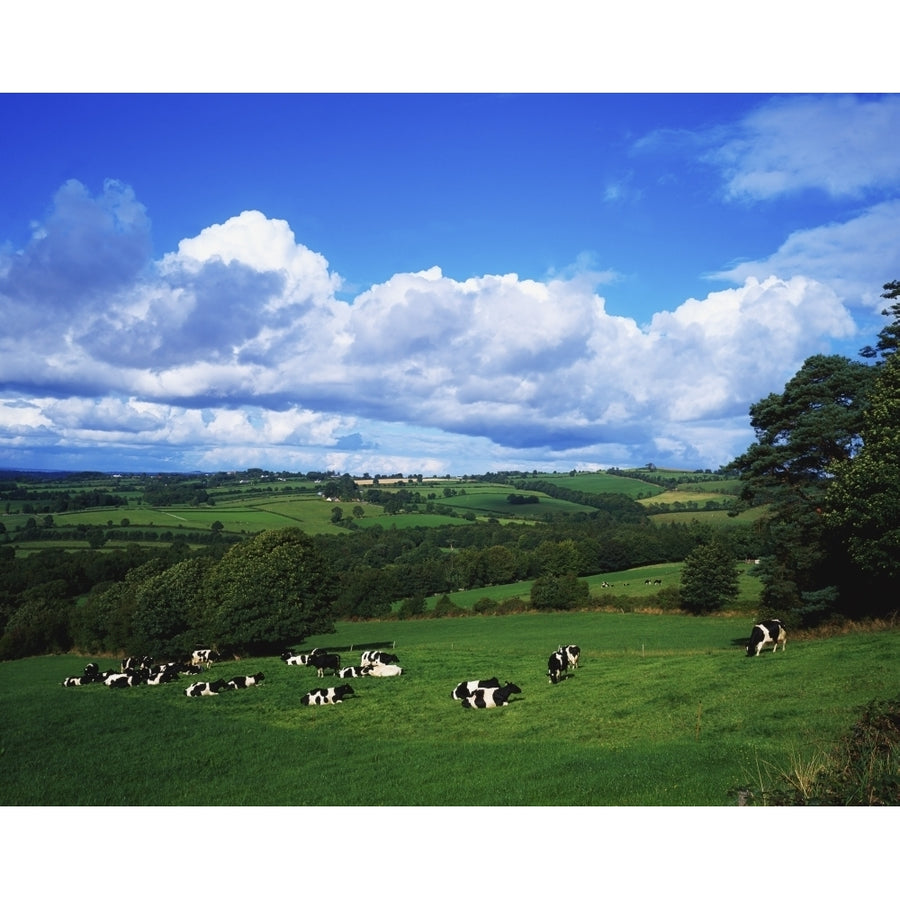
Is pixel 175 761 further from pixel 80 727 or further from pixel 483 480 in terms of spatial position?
pixel 483 480

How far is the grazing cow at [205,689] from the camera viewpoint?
78.7ft

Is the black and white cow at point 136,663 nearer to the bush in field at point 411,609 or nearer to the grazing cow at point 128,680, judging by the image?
the grazing cow at point 128,680

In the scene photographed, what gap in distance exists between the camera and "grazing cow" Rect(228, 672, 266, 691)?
25.1 m

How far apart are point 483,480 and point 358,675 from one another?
127m

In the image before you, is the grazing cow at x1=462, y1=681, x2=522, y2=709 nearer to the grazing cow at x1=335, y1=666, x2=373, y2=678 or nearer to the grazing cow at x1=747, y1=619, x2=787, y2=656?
the grazing cow at x1=335, y1=666, x2=373, y2=678

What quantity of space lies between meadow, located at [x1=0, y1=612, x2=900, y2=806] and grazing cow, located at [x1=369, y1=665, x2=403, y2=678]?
2.10 ft

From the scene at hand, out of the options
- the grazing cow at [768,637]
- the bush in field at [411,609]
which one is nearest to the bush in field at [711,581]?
the bush in field at [411,609]

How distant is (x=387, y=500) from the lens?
345 ft

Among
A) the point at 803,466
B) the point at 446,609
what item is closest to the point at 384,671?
the point at 803,466

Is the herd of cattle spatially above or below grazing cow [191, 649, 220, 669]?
above

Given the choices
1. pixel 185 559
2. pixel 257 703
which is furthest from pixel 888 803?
pixel 185 559

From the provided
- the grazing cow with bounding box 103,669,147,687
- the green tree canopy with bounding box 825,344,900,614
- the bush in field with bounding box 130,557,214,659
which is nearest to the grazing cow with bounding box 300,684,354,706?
the grazing cow with bounding box 103,669,147,687

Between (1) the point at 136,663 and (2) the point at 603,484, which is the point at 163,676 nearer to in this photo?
(1) the point at 136,663

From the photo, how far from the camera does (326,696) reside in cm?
2148
